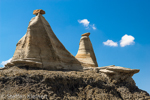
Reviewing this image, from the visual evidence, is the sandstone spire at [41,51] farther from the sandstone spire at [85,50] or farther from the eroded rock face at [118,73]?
the sandstone spire at [85,50]

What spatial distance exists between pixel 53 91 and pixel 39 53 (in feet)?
14.4

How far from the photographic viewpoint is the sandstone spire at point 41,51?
45.6 ft

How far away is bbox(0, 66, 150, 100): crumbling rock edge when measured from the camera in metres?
10.8

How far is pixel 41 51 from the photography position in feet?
48.6

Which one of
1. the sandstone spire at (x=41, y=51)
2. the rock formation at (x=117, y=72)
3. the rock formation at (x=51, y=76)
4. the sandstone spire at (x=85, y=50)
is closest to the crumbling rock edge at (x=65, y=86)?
the rock formation at (x=51, y=76)

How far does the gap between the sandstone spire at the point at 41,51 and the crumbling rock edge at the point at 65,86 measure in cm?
106

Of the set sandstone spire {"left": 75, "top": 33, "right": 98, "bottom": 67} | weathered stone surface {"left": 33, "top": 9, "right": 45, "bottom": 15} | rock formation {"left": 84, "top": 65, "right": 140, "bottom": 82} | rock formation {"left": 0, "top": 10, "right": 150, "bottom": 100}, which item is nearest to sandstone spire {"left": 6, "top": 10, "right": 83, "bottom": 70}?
rock formation {"left": 0, "top": 10, "right": 150, "bottom": 100}

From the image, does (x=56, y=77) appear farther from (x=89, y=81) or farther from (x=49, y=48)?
(x=49, y=48)

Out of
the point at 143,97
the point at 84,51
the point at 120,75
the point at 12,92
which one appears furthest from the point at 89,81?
the point at 84,51

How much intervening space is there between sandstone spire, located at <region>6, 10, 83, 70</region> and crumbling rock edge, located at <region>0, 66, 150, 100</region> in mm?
1063

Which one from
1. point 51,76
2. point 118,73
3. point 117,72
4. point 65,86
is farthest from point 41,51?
point 118,73

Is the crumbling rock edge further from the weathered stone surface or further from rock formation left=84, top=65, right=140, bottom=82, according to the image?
the weathered stone surface

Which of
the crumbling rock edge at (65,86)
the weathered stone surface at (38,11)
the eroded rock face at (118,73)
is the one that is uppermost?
the weathered stone surface at (38,11)

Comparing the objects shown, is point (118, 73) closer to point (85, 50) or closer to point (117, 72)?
point (117, 72)
